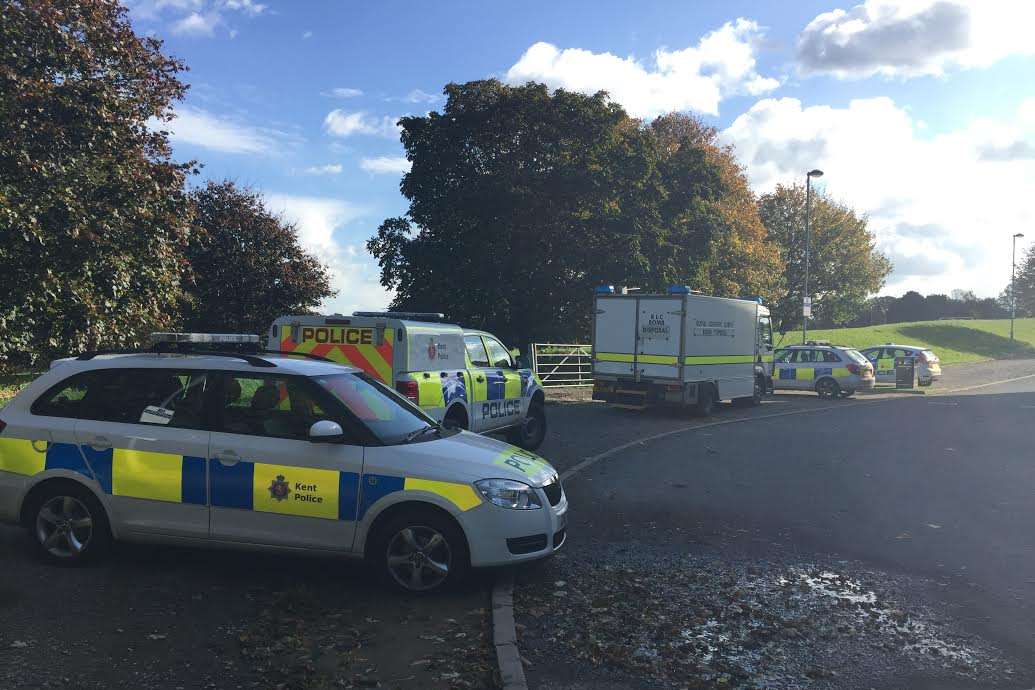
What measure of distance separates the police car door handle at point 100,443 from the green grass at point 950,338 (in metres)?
55.4

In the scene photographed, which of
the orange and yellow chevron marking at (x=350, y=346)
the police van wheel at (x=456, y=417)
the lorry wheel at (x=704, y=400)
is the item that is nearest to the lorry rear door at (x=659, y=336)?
the lorry wheel at (x=704, y=400)

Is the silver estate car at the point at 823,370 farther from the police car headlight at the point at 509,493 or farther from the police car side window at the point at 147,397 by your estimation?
the police car side window at the point at 147,397

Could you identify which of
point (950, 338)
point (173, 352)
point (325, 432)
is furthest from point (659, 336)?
point (950, 338)

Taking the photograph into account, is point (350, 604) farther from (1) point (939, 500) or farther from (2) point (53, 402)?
(1) point (939, 500)

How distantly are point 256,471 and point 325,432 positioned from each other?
1.92ft

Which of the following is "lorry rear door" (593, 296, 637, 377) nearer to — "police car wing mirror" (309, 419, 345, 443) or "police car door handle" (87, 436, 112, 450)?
"police car wing mirror" (309, 419, 345, 443)

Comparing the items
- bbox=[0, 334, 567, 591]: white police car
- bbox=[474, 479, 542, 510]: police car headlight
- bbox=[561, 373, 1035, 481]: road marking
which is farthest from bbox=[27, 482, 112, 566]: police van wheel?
bbox=[561, 373, 1035, 481]: road marking

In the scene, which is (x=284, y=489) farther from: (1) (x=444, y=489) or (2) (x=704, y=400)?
(2) (x=704, y=400)

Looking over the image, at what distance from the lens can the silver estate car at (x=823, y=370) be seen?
25766 millimetres

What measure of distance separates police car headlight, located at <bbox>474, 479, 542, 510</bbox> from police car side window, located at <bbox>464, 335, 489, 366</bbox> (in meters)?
6.01

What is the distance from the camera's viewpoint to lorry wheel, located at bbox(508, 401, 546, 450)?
1309 cm

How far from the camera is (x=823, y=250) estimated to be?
2356 inches

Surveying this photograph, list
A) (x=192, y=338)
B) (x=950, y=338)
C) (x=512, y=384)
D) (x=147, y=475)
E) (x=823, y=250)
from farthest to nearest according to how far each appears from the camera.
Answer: (x=950, y=338) < (x=823, y=250) < (x=512, y=384) < (x=192, y=338) < (x=147, y=475)

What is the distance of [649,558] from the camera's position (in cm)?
677
